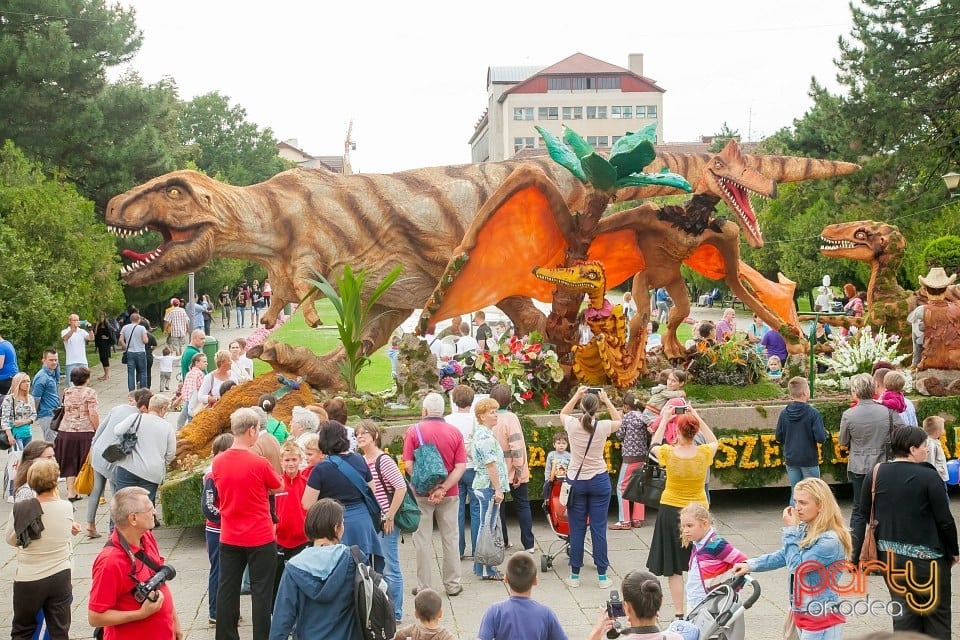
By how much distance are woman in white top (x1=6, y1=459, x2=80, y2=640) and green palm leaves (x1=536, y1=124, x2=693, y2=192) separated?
6.29m

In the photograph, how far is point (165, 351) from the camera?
55.9 ft

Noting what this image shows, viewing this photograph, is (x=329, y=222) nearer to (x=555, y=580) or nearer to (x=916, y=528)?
(x=555, y=580)

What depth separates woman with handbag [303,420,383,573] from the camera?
18.0ft

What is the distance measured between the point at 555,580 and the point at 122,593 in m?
3.74

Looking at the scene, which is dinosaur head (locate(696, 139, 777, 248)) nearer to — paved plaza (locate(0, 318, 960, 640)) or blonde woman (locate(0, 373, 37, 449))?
paved plaza (locate(0, 318, 960, 640))

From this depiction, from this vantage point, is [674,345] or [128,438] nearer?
[128,438]

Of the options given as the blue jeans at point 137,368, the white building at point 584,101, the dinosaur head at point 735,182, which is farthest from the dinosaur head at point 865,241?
the white building at point 584,101

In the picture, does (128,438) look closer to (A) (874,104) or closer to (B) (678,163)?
(B) (678,163)

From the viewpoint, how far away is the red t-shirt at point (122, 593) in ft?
13.6

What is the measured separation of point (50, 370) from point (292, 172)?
3.71m

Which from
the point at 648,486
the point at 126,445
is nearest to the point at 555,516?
the point at 648,486

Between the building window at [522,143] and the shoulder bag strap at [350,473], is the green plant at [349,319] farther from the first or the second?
the building window at [522,143]

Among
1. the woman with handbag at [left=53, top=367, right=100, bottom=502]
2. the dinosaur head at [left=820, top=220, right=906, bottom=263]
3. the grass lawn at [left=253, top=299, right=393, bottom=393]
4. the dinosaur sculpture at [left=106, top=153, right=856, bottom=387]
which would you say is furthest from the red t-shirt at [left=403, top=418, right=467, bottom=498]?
the dinosaur head at [left=820, top=220, right=906, bottom=263]

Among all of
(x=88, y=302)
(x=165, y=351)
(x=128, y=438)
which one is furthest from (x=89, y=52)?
(x=128, y=438)
